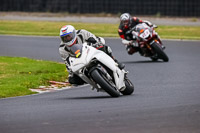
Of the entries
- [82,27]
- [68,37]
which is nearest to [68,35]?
[68,37]

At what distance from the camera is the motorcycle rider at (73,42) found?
36.4ft

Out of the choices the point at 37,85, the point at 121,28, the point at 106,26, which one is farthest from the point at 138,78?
the point at 106,26

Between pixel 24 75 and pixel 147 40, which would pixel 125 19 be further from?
pixel 24 75

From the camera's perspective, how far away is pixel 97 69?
414 inches

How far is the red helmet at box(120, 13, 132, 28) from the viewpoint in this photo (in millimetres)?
18480

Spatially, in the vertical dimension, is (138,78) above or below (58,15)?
above

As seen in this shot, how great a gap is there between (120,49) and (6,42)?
5.62 metres

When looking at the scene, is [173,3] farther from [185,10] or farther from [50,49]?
[50,49]

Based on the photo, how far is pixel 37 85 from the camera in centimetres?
1341

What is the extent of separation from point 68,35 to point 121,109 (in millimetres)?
2466

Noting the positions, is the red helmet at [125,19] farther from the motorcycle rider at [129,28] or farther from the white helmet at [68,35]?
the white helmet at [68,35]

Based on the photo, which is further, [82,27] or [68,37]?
[82,27]

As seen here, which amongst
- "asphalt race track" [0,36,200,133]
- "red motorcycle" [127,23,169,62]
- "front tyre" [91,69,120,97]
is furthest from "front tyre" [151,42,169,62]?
"front tyre" [91,69,120,97]

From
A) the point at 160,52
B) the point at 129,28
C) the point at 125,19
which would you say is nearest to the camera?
the point at 160,52
